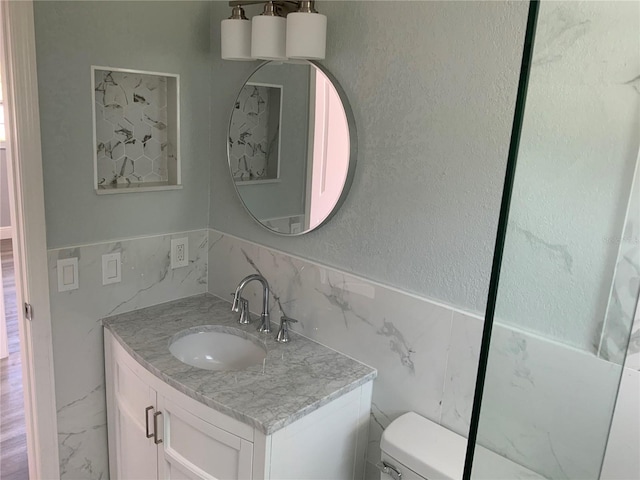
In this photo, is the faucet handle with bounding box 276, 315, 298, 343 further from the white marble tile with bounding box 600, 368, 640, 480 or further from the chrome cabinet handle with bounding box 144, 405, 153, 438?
the white marble tile with bounding box 600, 368, 640, 480

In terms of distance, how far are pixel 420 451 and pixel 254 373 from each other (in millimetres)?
528

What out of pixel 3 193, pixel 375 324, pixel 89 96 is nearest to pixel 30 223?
pixel 89 96

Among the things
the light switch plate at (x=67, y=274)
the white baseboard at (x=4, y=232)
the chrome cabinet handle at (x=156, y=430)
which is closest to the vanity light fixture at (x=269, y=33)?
the light switch plate at (x=67, y=274)

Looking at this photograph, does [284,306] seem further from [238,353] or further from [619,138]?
[619,138]

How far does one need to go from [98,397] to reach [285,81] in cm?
135

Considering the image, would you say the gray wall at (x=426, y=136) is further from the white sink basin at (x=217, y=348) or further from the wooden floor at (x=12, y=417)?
the wooden floor at (x=12, y=417)

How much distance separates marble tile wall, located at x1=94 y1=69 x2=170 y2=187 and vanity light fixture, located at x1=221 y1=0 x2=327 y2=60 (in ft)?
1.20

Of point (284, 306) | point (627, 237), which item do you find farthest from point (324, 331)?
point (627, 237)

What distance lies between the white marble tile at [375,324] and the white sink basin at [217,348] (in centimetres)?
15

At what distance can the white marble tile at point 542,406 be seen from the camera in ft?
3.06

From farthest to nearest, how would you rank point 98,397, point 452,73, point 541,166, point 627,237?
point 98,397 < point 452,73 < point 627,237 < point 541,166

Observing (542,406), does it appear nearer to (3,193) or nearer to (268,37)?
(268,37)

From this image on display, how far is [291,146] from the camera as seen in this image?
1.85 m

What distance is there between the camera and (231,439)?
146 cm
